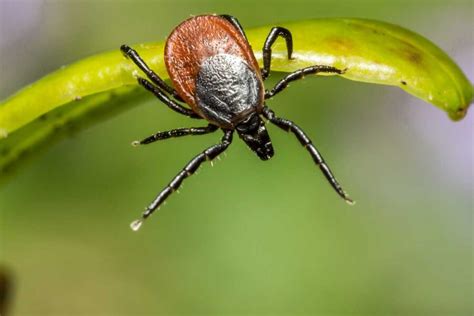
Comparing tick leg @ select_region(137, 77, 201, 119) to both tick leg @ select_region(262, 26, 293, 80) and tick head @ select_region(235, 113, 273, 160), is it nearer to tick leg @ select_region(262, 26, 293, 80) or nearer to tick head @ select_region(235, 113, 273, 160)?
tick head @ select_region(235, 113, 273, 160)

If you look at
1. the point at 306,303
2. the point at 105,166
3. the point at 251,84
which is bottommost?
the point at 306,303

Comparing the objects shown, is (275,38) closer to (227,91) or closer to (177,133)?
(227,91)

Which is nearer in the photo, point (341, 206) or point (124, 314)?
point (124, 314)

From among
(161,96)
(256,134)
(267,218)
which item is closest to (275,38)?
(161,96)

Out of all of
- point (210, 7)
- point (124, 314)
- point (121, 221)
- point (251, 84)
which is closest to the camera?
point (251, 84)

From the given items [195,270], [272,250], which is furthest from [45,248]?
[272,250]

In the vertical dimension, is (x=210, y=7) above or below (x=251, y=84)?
below

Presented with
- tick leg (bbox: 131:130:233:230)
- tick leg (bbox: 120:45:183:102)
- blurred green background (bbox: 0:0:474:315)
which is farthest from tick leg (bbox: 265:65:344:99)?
blurred green background (bbox: 0:0:474:315)

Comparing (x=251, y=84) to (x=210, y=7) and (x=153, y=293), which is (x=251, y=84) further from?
(x=210, y=7)
